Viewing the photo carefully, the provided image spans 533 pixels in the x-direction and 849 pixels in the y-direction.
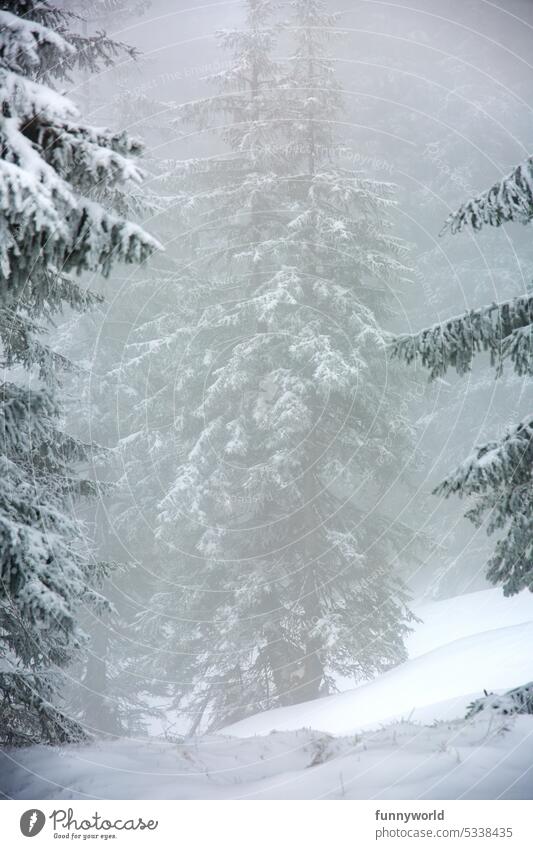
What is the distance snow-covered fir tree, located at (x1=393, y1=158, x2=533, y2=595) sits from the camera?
4.28 meters

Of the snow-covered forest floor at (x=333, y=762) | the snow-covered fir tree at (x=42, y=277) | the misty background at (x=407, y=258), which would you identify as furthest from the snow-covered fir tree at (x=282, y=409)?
the snow-covered fir tree at (x=42, y=277)

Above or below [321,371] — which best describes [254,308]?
above

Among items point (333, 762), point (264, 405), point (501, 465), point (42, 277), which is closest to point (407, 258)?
point (264, 405)

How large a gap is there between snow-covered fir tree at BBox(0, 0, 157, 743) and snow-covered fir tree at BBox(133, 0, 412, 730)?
5.51 metres

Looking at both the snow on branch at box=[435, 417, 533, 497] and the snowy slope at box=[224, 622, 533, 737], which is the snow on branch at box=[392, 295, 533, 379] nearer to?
the snow on branch at box=[435, 417, 533, 497]

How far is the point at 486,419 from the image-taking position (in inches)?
790

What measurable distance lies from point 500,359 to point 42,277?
381 cm

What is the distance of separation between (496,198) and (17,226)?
3401mm

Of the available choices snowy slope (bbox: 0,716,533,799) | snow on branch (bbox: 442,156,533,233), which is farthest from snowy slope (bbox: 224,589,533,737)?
snow on branch (bbox: 442,156,533,233)

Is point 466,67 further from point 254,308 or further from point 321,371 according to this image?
point 321,371

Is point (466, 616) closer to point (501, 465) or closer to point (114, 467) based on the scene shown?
point (114, 467)

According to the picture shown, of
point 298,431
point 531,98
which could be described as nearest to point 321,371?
point 298,431

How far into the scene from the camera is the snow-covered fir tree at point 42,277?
Answer: 3.24 m

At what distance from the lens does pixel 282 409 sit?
37.2ft
